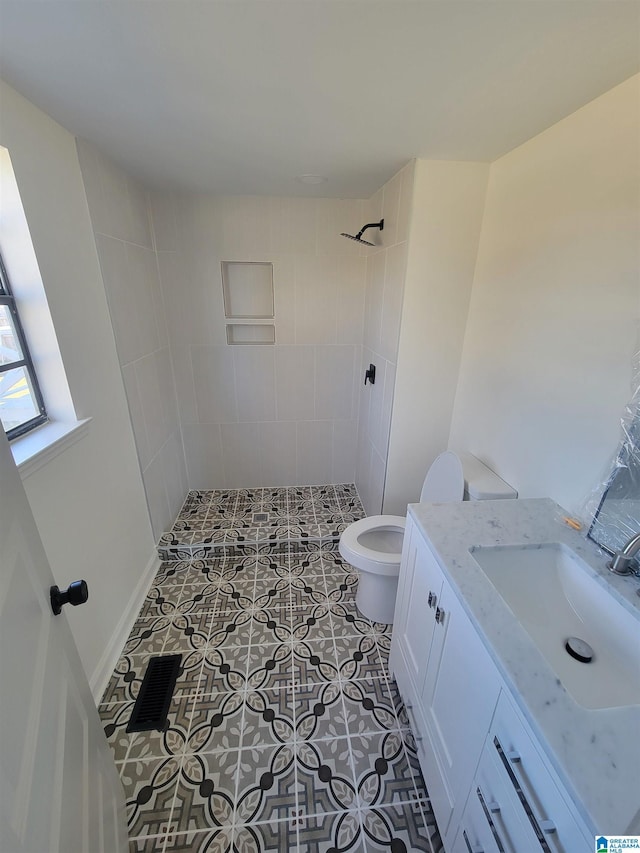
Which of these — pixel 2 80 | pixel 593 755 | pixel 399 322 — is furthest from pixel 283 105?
pixel 593 755

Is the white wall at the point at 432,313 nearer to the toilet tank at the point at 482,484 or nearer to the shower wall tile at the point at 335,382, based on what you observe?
the toilet tank at the point at 482,484

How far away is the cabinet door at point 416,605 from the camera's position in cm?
108

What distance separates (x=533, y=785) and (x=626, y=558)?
1.95ft

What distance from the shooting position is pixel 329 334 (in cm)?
248

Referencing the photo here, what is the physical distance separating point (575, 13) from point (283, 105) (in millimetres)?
779

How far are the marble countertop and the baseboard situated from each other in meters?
1.50

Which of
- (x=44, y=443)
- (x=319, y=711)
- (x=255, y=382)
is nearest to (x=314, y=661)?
(x=319, y=711)

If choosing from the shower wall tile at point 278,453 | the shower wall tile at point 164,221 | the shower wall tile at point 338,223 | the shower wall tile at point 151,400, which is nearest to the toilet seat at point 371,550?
the shower wall tile at point 278,453

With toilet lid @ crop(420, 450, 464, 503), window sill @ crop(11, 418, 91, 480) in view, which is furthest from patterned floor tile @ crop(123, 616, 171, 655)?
toilet lid @ crop(420, 450, 464, 503)

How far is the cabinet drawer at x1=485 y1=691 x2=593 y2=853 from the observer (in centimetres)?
55

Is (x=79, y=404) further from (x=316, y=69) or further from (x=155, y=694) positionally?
(x=316, y=69)

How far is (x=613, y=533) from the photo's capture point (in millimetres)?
990

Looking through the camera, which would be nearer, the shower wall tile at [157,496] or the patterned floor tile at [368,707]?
the patterned floor tile at [368,707]

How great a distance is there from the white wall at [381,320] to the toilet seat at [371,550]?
33cm
